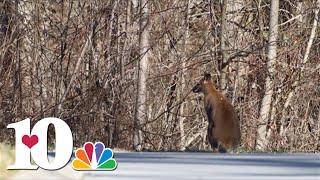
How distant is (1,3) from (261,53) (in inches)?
200

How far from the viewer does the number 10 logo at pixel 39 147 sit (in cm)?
793

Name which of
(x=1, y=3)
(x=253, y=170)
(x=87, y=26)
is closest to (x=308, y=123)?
(x=87, y=26)

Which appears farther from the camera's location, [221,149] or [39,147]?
[221,149]

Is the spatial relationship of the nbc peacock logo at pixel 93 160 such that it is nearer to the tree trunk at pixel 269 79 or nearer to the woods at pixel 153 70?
the woods at pixel 153 70

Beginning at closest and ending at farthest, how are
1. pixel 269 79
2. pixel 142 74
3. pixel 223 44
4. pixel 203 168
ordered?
pixel 203 168, pixel 142 74, pixel 223 44, pixel 269 79

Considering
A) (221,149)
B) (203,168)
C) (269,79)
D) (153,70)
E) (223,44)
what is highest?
(223,44)

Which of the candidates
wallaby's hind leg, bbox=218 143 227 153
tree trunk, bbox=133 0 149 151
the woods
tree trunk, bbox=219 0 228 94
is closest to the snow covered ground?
wallaby's hind leg, bbox=218 143 227 153

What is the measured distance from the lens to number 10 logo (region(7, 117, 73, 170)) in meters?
7.93

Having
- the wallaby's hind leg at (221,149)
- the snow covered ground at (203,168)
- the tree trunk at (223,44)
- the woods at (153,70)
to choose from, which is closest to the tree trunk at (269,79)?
the woods at (153,70)

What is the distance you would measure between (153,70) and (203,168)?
10198mm

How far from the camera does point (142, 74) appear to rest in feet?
60.4

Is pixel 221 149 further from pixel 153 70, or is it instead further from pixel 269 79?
pixel 269 79

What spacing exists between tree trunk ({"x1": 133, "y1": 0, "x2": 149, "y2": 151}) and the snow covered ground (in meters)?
7.11

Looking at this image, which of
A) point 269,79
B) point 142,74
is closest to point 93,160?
point 142,74
